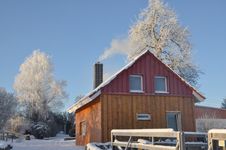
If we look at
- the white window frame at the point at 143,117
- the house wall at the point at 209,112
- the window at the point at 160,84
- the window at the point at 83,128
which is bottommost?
the window at the point at 83,128

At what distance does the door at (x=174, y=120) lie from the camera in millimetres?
21609

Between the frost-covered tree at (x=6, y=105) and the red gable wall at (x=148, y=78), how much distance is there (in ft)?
77.6

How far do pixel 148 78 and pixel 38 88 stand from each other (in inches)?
1334

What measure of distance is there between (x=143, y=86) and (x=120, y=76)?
164cm

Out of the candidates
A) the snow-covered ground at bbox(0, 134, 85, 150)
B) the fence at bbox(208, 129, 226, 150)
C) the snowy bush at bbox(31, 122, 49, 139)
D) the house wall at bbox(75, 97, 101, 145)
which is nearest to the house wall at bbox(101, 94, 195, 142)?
the house wall at bbox(75, 97, 101, 145)

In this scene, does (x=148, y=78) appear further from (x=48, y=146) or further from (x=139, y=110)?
(x=48, y=146)

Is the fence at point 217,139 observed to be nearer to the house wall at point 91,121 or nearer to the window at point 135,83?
the house wall at point 91,121

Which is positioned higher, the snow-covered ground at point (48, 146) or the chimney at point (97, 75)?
the chimney at point (97, 75)

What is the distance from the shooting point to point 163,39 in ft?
107

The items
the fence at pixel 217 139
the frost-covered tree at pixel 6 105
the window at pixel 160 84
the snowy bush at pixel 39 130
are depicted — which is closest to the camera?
the fence at pixel 217 139

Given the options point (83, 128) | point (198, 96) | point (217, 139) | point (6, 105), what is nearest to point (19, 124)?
point (6, 105)

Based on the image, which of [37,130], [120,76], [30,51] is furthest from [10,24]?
[30,51]

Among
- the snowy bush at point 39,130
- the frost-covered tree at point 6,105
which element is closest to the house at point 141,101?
the frost-covered tree at point 6,105

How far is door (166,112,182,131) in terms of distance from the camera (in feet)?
70.9
